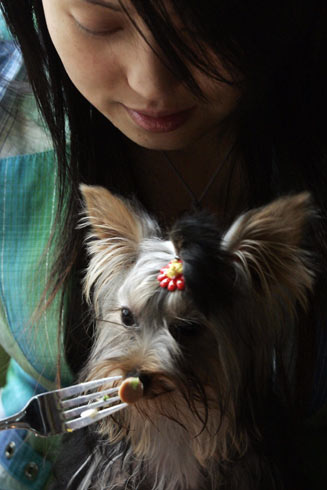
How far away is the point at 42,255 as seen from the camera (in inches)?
42.3

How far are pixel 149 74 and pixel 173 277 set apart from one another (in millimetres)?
230

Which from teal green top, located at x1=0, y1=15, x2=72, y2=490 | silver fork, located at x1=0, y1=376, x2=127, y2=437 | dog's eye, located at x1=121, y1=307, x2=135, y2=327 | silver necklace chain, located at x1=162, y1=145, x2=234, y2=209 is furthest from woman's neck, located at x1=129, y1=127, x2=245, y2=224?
silver fork, located at x1=0, y1=376, x2=127, y2=437

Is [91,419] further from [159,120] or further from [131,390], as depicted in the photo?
[159,120]

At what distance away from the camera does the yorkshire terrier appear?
2.45 ft

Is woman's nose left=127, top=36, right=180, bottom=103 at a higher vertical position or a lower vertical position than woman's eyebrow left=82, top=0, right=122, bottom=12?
lower

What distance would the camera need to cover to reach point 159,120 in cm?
79

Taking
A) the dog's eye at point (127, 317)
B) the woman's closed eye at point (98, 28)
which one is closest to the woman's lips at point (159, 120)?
the woman's closed eye at point (98, 28)

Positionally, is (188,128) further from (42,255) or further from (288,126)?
(42,255)

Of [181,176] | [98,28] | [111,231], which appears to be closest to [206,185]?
[181,176]

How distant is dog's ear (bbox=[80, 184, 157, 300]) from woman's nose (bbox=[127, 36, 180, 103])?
13 cm

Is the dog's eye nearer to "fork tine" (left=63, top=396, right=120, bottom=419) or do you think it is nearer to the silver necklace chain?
"fork tine" (left=63, top=396, right=120, bottom=419)

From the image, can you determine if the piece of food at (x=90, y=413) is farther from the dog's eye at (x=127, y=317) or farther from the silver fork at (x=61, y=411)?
the dog's eye at (x=127, y=317)

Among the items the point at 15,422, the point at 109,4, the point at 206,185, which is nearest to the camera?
the point at 109,4

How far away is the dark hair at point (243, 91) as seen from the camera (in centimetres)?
68
